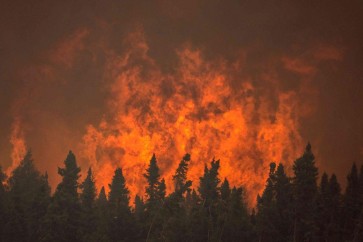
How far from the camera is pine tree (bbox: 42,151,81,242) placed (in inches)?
2864

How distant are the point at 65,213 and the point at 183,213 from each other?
69.0ft

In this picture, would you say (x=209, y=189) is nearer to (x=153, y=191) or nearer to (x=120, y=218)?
(x=153, y=191)

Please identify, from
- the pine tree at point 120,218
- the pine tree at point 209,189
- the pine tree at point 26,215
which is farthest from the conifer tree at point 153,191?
the pine tree at point 26,215

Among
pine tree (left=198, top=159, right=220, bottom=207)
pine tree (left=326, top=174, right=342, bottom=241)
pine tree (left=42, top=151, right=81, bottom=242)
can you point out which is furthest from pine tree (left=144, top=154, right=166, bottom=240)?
pine tree (left=326, top=174, right=342, bottom=241)

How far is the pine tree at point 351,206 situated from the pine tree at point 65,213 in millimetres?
43339

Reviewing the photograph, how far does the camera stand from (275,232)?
78.1 meters

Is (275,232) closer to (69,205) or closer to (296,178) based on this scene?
(296,178)

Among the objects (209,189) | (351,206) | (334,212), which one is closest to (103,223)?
(209,189)

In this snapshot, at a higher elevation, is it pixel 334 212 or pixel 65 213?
pixel 334 212

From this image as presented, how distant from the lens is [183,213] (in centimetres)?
8525

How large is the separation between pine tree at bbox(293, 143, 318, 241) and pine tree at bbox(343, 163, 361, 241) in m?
14.0

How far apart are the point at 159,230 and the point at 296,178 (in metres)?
23.7

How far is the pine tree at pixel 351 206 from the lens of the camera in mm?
84125

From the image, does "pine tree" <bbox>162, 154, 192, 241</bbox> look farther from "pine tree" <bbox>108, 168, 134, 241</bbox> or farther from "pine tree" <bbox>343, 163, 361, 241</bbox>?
"pine tree" <bbox>343, 163, 361, 241</bbox>
